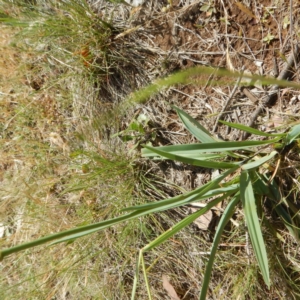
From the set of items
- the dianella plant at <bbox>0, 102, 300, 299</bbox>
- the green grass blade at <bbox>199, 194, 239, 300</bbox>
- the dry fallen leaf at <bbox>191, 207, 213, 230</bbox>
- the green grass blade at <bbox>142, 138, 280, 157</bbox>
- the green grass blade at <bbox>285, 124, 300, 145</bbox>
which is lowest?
the dry fallen leaf at <bbox>191, 207, 213, 230</bbox>

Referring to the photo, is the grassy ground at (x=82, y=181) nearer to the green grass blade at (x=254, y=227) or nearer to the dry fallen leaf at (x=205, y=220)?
the dry fallen leaf at (x=205, y=220)

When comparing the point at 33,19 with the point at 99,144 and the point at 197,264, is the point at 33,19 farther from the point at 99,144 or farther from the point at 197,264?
the point at 197,264

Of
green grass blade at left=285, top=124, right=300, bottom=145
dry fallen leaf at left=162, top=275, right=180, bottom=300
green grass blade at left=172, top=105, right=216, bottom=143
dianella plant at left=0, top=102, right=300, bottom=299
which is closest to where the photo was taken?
dianella plant at left=0, top=102, right=300, bottom=299

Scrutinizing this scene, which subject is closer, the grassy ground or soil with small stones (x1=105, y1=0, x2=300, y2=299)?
soil with small stones (x1=105, y1=0, x2=300, y2=299)

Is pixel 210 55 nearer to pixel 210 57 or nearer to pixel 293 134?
pixel 210 57

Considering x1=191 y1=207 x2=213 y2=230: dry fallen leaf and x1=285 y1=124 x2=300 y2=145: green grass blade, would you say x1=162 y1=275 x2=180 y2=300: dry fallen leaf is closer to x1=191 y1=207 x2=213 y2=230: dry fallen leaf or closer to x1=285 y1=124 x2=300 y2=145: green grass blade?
x1=191 y1=207 x2=213 y2=230: dry fallen leaf

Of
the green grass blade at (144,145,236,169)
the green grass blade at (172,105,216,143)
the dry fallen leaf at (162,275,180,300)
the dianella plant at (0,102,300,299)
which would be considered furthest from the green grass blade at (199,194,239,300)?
the dry fallen leaf at (162,275,180,300)
